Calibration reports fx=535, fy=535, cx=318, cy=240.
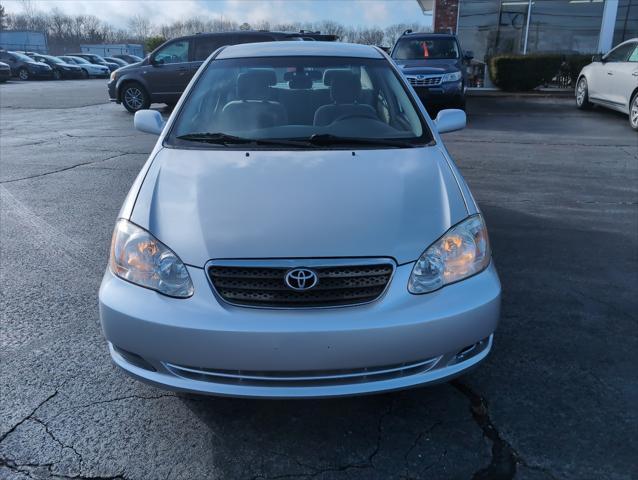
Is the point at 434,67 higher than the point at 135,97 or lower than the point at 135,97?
higher

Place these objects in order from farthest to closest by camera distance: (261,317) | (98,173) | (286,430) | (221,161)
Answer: (98,173), (221,161), (286,430), (261,317)

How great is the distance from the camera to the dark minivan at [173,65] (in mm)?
12719

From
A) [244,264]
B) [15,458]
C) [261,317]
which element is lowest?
[15,458]

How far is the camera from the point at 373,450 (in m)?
2.30

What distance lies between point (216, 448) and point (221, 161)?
143 cm

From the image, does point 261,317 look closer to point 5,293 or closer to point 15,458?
point 15,458

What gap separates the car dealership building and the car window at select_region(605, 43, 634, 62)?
285 inches

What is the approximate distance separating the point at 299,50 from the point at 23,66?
115 ft

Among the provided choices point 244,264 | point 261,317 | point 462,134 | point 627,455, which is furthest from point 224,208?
point 462,134

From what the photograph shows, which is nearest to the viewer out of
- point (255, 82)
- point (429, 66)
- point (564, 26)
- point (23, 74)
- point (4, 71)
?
point (255, 82)

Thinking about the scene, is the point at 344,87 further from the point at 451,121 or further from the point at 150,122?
the point at 150,122

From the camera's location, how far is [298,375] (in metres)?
2.14

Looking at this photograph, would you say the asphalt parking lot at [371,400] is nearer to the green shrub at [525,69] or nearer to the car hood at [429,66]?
the car hood at [429,66]

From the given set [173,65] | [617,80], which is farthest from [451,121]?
[173,65]
